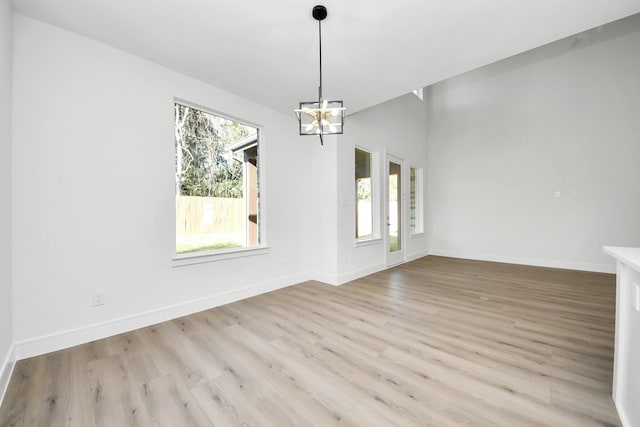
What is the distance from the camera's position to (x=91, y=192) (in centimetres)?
227

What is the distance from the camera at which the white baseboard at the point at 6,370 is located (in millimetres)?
1583

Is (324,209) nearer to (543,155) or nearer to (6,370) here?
(6,370)

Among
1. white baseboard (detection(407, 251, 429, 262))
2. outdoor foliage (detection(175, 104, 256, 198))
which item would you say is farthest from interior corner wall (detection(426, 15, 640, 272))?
outdoor foliage (detection(175, 104, 256, 198))

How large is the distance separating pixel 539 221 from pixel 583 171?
116 centimetres

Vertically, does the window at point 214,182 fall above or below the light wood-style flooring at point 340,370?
above

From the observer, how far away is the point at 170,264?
9.05 feet

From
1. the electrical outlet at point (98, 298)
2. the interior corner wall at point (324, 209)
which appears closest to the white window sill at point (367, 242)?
the interior corner wall at point (324, 209)

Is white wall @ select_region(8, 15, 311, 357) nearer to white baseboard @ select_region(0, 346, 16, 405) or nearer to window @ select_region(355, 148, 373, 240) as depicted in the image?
white baseboard @ select_region(0, 346, 16, 405)

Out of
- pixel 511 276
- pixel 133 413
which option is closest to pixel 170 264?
pixel 133 413

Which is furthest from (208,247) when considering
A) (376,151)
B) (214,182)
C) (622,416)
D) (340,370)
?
(622,416)

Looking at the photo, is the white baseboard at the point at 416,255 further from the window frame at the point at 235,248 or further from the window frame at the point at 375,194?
the window frame at the point at 235,248

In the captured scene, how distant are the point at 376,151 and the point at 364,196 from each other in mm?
920

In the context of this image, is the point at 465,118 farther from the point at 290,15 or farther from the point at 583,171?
the point at 290,15

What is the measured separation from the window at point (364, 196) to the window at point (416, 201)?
1928 mm
